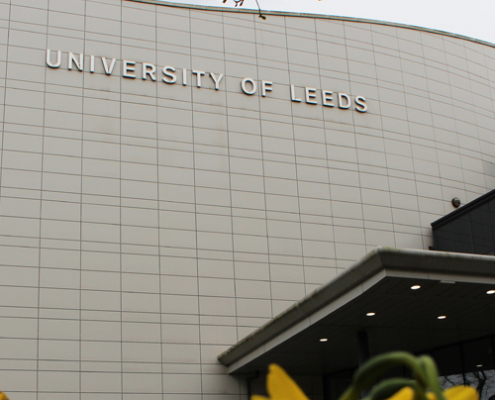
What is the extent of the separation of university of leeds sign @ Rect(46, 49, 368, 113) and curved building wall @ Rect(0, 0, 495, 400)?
0.07m

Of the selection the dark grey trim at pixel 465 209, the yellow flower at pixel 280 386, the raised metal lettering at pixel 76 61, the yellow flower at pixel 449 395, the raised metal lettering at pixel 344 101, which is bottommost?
the yellow flower at pixel 449 395

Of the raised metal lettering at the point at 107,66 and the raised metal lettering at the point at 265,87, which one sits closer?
the raised metal lettering at the point at 107,66

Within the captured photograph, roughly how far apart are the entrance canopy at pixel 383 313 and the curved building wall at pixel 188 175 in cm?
279

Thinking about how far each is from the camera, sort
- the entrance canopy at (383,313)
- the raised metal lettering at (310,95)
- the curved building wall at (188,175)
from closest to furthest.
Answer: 1. the entrance canopy at (383,313)
2. the curved building wall at (188,175)
3. the raised metal lettering at (310,95)

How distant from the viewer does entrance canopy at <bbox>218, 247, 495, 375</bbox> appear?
41.5 feet

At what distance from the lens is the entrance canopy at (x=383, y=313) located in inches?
498

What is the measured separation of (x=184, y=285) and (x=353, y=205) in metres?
6.87

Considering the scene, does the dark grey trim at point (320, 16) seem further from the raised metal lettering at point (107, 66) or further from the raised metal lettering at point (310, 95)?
the raised metal lettering at point (310, 95)

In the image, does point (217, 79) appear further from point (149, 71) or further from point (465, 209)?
point (465, 209)

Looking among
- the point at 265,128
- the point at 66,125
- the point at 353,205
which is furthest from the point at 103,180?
the point at 353,205

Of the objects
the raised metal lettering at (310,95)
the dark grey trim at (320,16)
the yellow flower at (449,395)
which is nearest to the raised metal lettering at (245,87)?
the raised metal lettering at (310,95)

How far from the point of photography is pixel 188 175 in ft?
72.9

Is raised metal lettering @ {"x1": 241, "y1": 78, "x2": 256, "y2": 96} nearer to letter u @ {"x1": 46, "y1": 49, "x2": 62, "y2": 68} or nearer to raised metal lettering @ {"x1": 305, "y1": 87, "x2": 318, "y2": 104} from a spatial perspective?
raised metal lettering @ {"x1": 305, "y1": 87, "x2": 318, "y2": 104}

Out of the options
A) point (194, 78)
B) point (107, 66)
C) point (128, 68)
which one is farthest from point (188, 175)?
point (107, 66)
